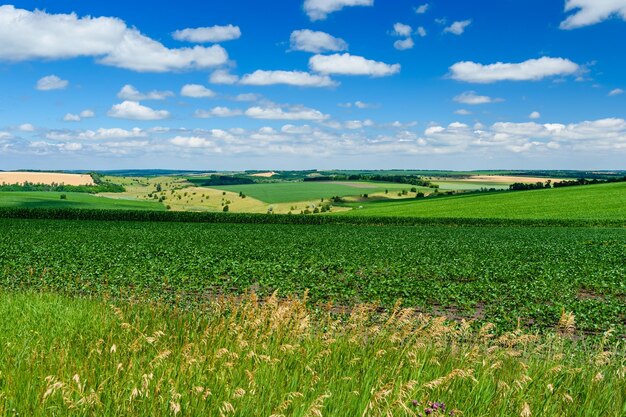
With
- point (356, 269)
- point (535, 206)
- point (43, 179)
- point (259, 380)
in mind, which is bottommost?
point (356, 269)

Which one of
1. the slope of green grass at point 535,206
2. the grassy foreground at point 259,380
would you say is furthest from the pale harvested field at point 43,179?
the grassy foreground at point 259,380

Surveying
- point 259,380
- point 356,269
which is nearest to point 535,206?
point 356,269

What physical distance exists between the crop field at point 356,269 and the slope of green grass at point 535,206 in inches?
1063

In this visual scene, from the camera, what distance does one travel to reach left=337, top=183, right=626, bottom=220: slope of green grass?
72188 mm

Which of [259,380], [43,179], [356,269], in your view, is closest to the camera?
[259,380]

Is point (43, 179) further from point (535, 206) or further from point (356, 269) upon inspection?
point (356, 269)

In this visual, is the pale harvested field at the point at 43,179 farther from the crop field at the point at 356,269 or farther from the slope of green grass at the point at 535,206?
the crop field at the point at 356,269

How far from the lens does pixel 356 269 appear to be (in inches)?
1117

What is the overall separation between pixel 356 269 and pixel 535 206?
205ft

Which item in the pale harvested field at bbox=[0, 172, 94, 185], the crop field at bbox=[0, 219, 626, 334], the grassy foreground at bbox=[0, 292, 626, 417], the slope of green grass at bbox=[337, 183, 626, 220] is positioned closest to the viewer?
the grassy foreground at bbox=[0, 292, 626, 417]

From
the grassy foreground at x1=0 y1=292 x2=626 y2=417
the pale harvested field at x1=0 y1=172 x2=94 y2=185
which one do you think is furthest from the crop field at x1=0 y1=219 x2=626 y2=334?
the pale harvested field at x1=0 y1=172 x2=94 y2=185

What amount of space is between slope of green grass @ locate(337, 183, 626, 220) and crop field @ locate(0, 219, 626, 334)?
27.0 metres

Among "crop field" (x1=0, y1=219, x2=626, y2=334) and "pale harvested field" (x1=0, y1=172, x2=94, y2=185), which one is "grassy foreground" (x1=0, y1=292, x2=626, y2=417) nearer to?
"crop field" (x1=0, y1=219, x2=626, y2=334)

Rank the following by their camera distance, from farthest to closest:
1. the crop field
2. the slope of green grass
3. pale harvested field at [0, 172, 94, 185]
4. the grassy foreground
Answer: pale harvested field at [0, 172, 94, 185] → the slope of green grass → the crop field → the grassy foreground
